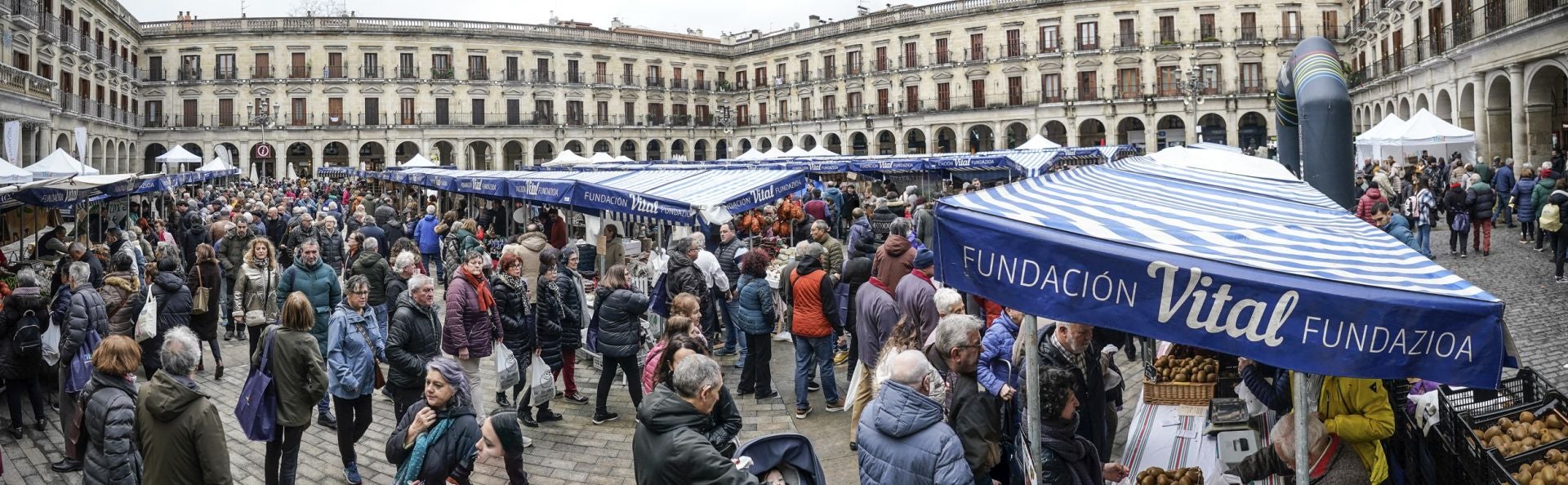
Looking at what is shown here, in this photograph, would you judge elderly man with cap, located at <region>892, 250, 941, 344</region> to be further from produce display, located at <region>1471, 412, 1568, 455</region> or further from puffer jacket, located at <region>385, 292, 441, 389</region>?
puffer jacket, located at <region>385, 292, 441, 389</region>

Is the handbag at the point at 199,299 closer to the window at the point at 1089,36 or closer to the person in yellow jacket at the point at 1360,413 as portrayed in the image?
the person in yellow jacket at the point at 1360,413

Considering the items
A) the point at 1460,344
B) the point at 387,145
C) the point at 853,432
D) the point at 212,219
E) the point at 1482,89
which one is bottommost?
the point at 853,432

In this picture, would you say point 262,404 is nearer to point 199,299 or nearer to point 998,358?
point 199,299

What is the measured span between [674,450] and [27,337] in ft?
21.1

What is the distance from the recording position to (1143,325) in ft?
9.55

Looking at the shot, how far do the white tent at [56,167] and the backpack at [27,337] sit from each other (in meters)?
11.4

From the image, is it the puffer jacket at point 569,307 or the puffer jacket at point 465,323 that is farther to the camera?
the puffer jacket at point 569,307

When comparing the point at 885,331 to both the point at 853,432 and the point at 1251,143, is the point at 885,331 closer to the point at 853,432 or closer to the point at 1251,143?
the point at 853,432

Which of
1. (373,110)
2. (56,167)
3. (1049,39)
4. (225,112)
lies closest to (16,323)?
(56,167)

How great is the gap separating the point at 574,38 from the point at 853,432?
50.6m

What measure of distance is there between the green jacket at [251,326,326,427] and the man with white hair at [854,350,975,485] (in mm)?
3796

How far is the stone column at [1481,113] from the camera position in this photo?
22.5 meters

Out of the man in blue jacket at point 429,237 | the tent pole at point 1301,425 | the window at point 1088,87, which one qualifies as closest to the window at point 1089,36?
the window at point 1088,87

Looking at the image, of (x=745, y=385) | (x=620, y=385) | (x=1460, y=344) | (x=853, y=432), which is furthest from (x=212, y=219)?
(x=1460, y=344)
